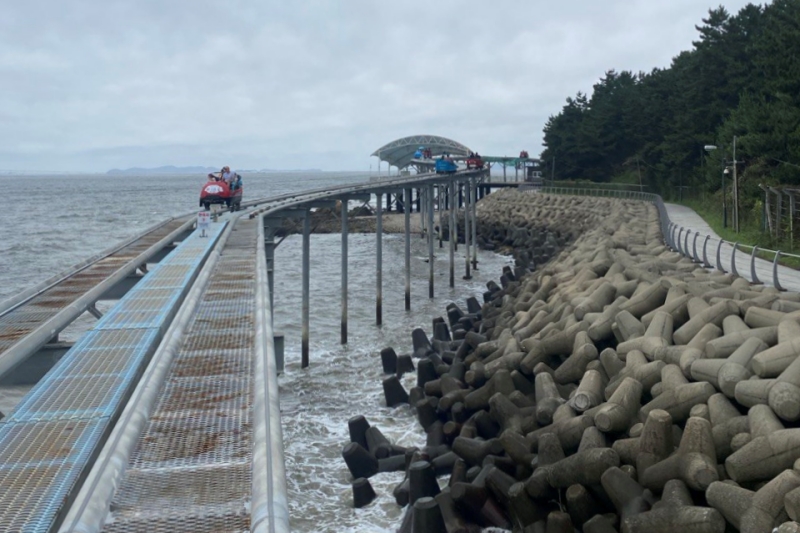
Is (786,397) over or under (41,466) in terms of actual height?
under

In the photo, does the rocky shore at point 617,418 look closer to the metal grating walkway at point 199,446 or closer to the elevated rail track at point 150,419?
the metal grating walkway at point 199,446

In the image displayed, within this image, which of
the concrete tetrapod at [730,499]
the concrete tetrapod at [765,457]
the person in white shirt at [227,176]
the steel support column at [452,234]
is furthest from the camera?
the steel support column at [452,234]

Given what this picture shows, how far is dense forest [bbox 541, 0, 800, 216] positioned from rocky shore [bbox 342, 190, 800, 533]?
62.6 feet

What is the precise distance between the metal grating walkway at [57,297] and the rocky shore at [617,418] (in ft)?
17.4

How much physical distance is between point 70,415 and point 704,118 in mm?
53655

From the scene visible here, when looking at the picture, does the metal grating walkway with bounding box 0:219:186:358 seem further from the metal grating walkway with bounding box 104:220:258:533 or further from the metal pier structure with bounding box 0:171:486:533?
the metal grating walkway with bounding box 104:220:258:533

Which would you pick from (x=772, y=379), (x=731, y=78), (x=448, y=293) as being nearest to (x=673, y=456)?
(x=772, y=379)

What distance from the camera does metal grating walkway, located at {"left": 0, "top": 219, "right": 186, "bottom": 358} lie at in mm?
9250

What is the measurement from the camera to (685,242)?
22.6 m

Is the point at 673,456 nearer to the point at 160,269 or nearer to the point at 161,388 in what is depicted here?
the point at 161,388

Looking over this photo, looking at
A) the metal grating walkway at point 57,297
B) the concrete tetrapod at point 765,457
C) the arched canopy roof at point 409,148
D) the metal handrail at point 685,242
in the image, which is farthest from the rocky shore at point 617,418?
the arched canopy roof at point 409,148

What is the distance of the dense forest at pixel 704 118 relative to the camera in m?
33.9

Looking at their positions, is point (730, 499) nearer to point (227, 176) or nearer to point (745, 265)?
point (745, 265)

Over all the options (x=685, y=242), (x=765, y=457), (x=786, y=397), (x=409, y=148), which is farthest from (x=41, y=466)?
(x=409, y=148)
